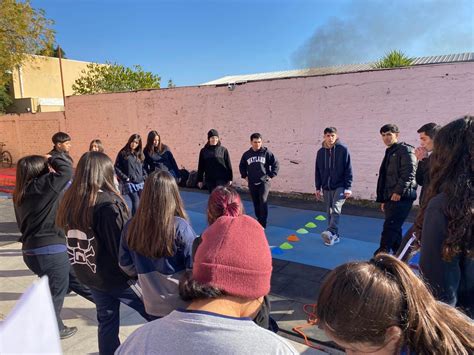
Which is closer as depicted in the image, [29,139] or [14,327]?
[14,327]

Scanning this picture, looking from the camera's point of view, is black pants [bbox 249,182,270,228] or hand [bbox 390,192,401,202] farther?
black pants [bbox 249,182,270,228]

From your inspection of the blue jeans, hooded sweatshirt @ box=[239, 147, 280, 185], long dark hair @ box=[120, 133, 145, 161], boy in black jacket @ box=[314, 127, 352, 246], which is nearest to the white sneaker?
boy in black jacket @ box=[314, 127, 352, 246]

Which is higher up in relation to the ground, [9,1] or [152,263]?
[9,1]

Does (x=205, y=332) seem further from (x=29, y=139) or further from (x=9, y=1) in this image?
(x=29, y=139)

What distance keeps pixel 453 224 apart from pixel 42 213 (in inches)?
119

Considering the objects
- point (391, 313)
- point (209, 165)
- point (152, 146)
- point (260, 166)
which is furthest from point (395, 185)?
point (152, 146)

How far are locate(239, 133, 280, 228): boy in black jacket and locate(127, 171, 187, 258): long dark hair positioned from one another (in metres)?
3.72

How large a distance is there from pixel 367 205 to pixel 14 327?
8.18 metres

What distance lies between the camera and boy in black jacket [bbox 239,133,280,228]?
5793mm

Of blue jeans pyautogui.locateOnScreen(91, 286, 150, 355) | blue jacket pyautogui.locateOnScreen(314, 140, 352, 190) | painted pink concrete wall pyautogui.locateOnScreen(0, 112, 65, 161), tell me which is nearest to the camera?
blue jeans pyautogui.locateOnScreen(91, 286, 150, 355)

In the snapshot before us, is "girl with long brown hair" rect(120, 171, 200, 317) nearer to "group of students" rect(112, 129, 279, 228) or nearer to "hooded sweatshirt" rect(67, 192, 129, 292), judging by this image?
"hooded sweatshirt" rect(67, 192, 129, 292)

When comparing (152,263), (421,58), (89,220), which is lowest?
(152,263)

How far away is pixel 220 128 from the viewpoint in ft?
34.3

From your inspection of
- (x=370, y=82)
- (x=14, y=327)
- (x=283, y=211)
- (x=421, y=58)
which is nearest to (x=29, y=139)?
(x=283, y=211)
